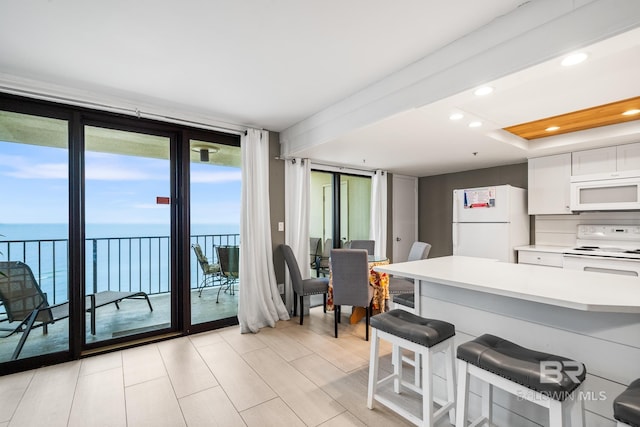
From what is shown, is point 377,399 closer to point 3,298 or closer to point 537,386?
point 537,386

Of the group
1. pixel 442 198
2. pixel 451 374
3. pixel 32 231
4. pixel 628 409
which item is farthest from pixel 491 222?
pixel 32 231

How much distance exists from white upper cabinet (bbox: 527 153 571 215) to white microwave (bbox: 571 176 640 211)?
146 millimetres

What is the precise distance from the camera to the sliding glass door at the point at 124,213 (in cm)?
293

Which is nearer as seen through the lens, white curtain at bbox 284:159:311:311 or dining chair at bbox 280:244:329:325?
dining chair at bbox 280:244:329:325

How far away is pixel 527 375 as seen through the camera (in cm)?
119

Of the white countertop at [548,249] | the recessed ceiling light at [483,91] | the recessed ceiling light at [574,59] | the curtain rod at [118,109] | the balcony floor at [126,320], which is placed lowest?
the balcony floor at [126,320]

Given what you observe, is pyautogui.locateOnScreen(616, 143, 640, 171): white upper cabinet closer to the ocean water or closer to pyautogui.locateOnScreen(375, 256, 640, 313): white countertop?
pyautogui.locateOnScreen(375, 256, 640, 313): white countertop

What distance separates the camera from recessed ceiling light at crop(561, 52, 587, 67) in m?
1.56

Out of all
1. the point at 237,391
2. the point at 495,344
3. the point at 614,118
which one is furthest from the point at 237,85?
the point at 614,118

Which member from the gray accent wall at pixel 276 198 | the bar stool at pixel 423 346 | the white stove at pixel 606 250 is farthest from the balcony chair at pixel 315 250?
the white stove at pixel 606 250

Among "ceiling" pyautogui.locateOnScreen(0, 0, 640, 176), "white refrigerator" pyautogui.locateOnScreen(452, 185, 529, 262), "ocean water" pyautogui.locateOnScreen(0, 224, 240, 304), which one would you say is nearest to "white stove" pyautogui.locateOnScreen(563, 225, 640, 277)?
"white refrigerator" pyautogui.locateOnScreen(452, 185, 529, 262)

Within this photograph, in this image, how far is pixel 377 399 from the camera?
6.26ft

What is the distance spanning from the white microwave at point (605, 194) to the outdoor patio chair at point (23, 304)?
560 centimetres

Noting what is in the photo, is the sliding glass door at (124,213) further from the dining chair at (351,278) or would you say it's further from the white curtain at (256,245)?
the dining chair at (351,278)
